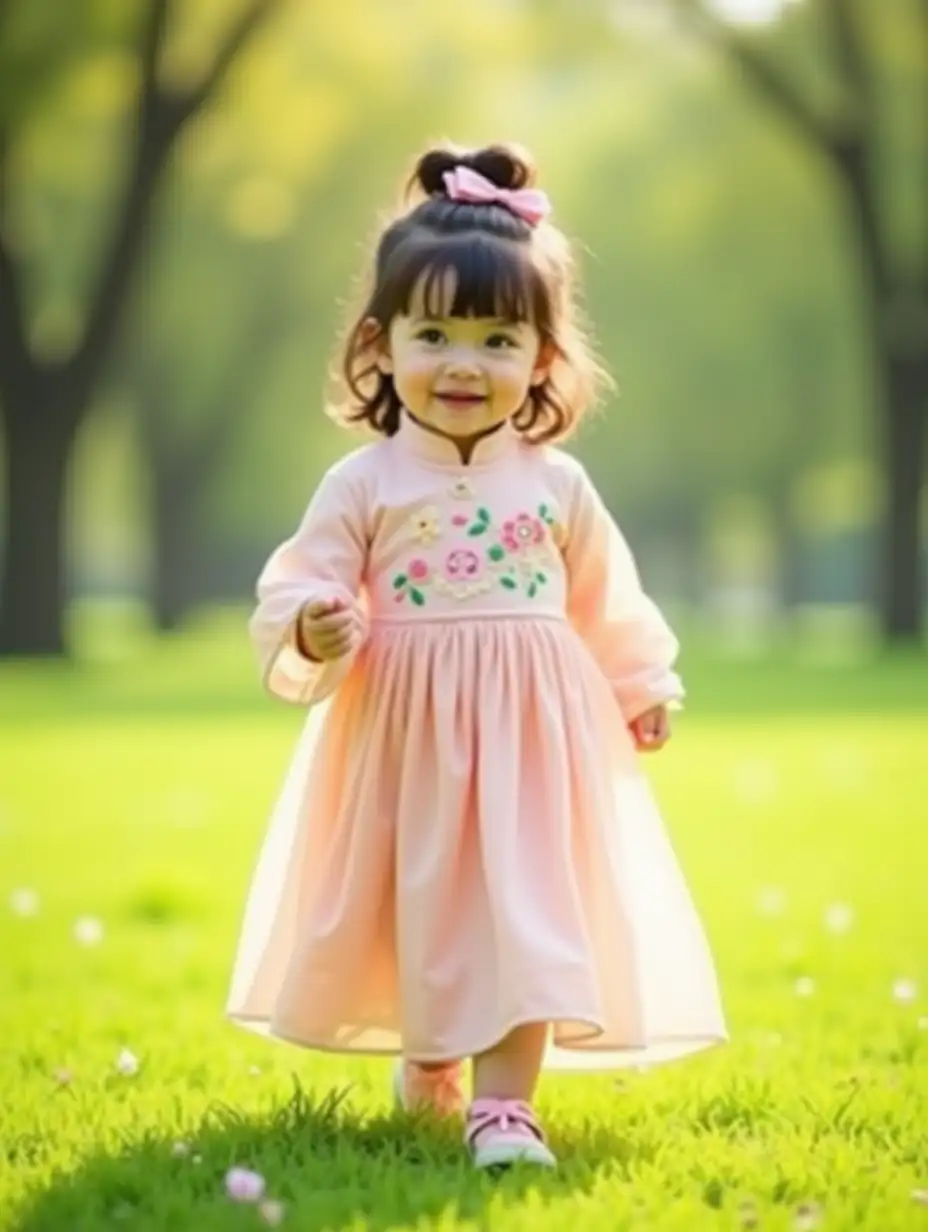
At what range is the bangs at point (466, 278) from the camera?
4527 mm

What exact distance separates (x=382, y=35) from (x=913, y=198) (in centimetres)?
673

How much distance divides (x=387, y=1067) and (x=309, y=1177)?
1.27m

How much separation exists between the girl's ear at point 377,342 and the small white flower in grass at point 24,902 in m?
3.16

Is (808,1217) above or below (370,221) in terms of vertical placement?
below

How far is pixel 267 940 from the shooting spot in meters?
4.67

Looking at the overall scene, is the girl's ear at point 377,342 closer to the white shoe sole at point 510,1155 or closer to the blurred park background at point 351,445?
the blurred park background at point 351,445

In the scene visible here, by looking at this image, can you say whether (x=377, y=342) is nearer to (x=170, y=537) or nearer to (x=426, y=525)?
(x=426, y=525)

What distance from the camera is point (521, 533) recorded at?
4613 mm

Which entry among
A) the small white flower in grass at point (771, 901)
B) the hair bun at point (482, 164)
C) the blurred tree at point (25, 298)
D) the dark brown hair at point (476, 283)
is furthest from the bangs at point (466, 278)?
the blurred tree at point (25, 298)

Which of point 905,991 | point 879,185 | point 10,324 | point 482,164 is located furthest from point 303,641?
point 879,185

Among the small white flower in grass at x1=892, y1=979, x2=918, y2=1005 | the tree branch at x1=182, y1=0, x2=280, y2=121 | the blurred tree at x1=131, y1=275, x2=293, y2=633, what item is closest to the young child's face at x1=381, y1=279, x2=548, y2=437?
the small white flower in grass at x1=892, y1=979, x2=918, y2=1005

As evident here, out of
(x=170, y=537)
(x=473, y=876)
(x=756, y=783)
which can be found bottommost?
(x=756, y=783)

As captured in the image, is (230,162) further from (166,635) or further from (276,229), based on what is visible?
(166,635)

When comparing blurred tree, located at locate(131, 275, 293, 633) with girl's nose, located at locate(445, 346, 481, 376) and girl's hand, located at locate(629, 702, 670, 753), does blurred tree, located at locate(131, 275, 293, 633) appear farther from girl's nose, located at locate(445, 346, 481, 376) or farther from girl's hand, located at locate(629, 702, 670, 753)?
girl's nose, located at locate(445, 346, 481, 376)
